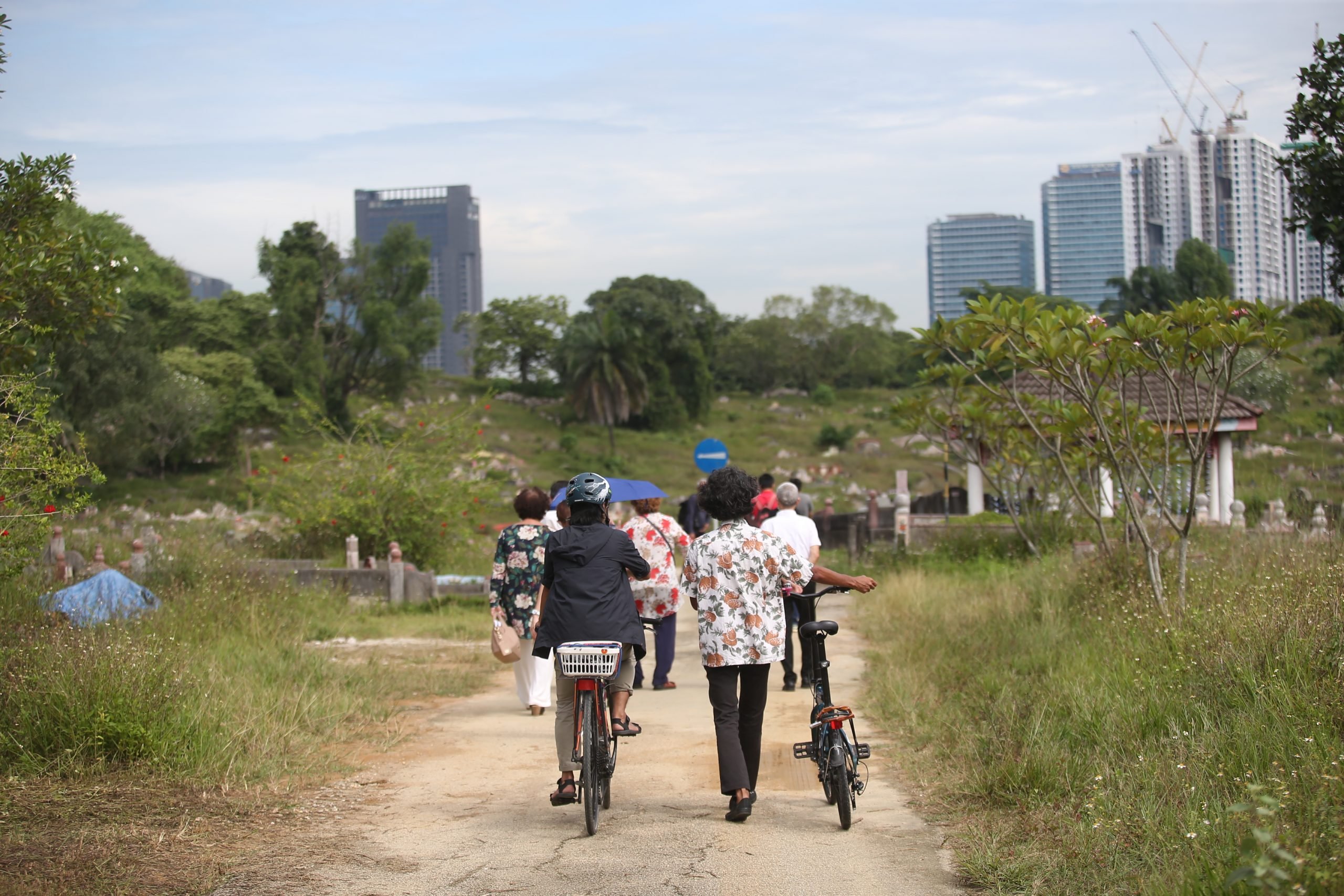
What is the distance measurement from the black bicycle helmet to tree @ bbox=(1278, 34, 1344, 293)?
6.74 meters

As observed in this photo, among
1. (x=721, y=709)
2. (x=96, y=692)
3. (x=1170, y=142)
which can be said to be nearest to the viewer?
(x=721, y=709)

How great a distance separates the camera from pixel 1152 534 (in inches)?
488

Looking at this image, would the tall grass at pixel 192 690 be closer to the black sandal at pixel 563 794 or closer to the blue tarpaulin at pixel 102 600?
the blue tarpaulin at pixel 102 600

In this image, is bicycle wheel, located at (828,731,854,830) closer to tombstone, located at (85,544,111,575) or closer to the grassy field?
the grassy field

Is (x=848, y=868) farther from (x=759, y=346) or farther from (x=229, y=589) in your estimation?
(x=759, y=346)

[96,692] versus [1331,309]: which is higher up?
[1331,309]

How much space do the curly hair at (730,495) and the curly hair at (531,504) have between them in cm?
237

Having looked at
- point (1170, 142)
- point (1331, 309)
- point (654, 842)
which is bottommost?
point (654, 842)

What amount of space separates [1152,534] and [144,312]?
45.9m

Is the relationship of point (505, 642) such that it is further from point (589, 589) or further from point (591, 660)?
point (591, 660)

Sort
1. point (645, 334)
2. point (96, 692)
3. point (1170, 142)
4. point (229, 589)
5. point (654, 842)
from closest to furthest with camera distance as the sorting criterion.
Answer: point (654, 842), point (96, 692), point (229, 589), point (645, 334), point (1170, 142)

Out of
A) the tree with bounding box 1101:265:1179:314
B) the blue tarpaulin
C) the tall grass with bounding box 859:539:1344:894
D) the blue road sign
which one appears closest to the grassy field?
the blue tarpaulin

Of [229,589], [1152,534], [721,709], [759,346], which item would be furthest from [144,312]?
[759,346]

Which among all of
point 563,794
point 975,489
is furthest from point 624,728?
point 975,489
